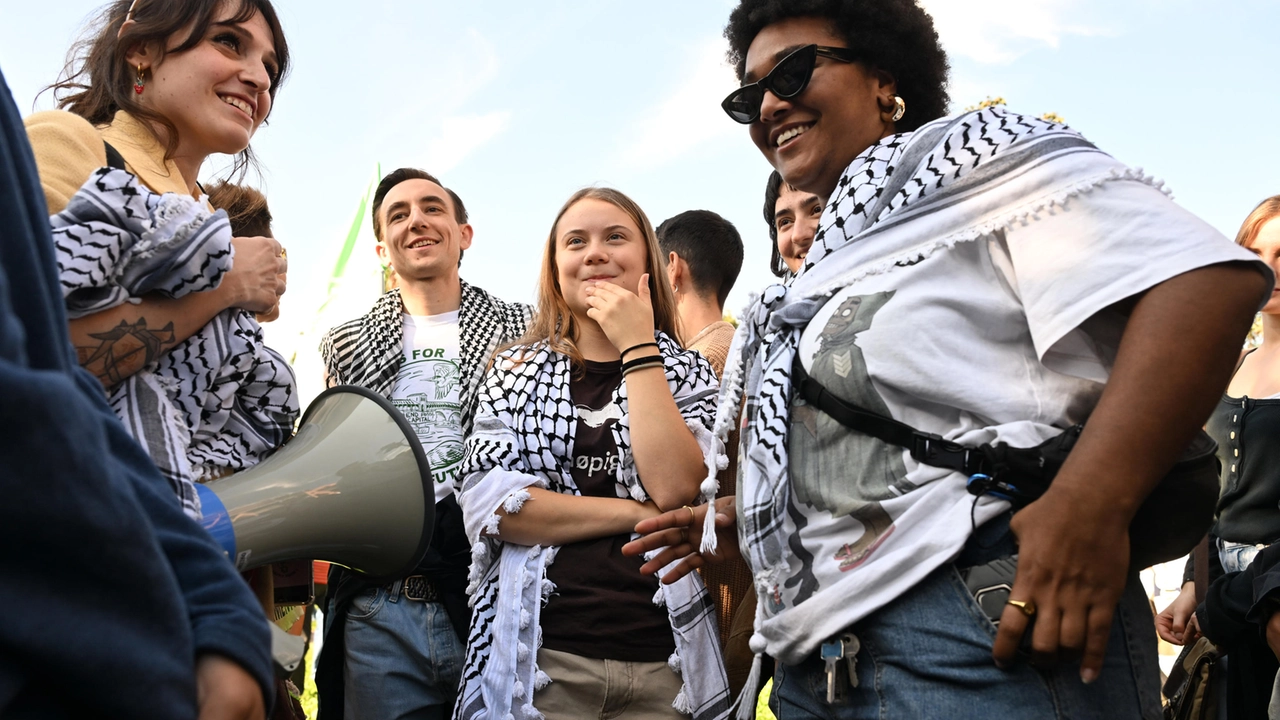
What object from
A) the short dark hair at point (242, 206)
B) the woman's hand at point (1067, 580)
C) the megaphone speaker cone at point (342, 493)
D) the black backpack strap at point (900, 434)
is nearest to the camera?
the woman's hand at point (1067, 580)

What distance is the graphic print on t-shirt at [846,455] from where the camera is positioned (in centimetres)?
159

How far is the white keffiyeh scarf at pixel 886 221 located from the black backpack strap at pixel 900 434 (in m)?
0.09

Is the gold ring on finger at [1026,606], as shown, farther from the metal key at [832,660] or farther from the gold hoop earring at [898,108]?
the gold hoop earring at [898,108]

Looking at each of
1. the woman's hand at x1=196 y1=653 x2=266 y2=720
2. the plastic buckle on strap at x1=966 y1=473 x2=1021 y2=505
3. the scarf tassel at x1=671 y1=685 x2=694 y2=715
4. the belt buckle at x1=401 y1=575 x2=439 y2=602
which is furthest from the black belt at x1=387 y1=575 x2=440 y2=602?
the woman's hand at x1=196 y1=653 x2=266 y2=720

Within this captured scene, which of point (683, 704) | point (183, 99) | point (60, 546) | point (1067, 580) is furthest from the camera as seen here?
point (683, 704)

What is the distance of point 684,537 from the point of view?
2.37 metres

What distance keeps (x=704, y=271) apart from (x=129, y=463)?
4.05 metres

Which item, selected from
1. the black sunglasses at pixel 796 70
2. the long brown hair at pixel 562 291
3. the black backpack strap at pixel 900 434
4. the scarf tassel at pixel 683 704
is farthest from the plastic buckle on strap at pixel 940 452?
the long brown hair at pixel 562 291

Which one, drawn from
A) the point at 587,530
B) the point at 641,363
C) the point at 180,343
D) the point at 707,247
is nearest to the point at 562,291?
the point at 641,363

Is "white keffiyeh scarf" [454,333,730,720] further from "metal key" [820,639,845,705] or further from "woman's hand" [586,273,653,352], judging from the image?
"metal key" [820,639,845,705]

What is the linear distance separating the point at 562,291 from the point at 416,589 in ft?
3.64

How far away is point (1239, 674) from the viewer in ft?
9.96

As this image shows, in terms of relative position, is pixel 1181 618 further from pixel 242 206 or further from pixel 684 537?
pixel 242 206

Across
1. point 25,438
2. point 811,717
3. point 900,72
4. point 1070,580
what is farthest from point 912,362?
point 25,438
